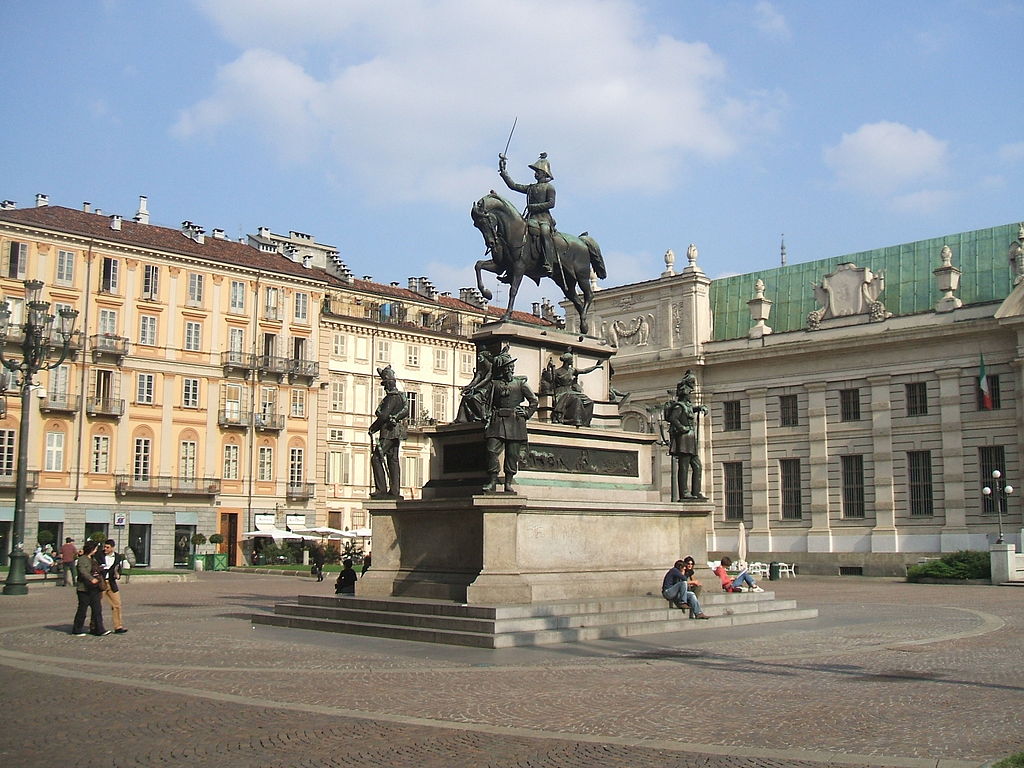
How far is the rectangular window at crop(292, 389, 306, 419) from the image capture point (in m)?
66.2

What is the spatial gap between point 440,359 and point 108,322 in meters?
22.7

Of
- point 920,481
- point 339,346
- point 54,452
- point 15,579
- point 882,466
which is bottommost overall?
point 15,579

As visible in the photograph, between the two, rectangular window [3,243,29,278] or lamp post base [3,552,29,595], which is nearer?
lamp post base [3,552,29,595]

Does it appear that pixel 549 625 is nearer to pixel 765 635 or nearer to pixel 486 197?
pixel 765 635

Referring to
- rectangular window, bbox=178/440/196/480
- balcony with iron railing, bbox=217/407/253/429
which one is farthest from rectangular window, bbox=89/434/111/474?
balcony with iron railing, bbox=217/407/253/429

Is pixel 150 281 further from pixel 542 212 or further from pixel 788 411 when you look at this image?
pixel 542 212

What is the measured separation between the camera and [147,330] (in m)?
60.3

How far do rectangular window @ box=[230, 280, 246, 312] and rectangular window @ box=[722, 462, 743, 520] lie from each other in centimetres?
2915

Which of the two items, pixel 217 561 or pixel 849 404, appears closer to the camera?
pixel 217 561

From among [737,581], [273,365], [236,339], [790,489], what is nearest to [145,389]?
[236,339]

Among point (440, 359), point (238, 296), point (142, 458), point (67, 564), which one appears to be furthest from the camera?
point (440, 359)

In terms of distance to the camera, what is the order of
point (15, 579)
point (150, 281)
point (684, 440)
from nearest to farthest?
point (684, 440) < point (15, 579) < point (150, 281)

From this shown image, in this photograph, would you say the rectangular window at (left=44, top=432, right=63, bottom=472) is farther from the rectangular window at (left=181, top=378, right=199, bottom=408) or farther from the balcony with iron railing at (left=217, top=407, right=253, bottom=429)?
the balcony with iron railing at (left=217, top=407, right=253, bottom=429)

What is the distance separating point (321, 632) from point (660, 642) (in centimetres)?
582
